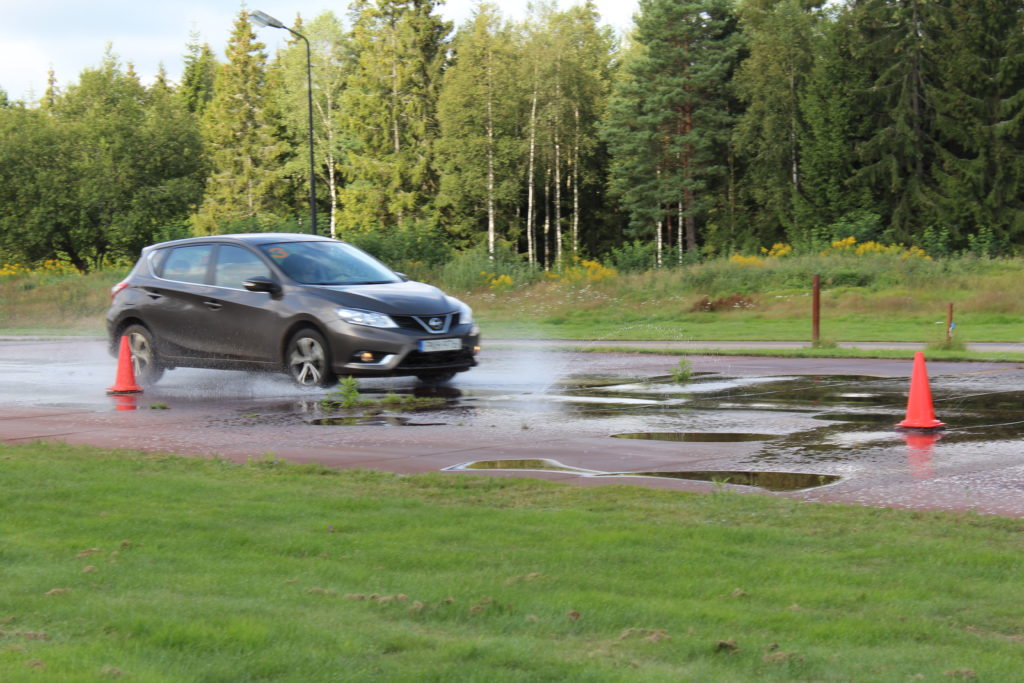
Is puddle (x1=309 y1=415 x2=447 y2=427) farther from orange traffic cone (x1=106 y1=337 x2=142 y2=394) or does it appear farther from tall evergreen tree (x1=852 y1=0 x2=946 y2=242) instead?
tall evergreen tree (x1=852 y1=0 x2=946 y2=242)

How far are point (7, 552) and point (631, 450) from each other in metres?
4.84

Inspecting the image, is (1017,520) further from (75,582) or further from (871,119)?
(871,119)

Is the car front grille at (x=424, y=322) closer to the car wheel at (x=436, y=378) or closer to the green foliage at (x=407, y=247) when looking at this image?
the car wheel at (x=436, y=378)

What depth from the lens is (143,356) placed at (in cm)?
1559

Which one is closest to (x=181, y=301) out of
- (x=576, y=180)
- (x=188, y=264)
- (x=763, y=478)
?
(x=188, y=264)

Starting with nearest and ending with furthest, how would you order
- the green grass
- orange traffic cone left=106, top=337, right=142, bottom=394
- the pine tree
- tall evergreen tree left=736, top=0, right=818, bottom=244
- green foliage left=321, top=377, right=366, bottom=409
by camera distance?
the green grass < green foliage left=321, top=377, right=366, bottom=409 < orange traffic cone left=106, top=337, right=142, bottom=394 < tall evergreen tree left=736, top=0, right=818, bottom=244 < the pine tree

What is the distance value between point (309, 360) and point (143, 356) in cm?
289

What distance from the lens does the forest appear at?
192 feet

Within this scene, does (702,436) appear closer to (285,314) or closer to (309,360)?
(309,360)

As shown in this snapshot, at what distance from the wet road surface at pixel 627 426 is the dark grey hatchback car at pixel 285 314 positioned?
42 centimetres

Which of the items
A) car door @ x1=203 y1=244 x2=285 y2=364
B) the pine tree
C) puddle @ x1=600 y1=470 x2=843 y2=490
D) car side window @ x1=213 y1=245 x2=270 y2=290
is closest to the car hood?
car door @ x1=203 y1=244 x2=285 y2=364

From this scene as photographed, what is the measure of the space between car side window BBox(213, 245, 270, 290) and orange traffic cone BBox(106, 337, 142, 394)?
1.39 m

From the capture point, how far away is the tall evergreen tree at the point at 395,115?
7131cm

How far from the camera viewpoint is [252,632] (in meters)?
4.34
